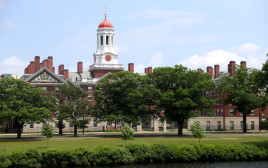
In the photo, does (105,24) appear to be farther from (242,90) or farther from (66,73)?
(242,90)

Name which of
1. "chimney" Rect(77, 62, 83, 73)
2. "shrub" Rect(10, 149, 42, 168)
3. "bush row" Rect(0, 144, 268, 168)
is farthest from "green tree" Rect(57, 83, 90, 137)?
"chimney" Rect(77, 62, 83, 73)

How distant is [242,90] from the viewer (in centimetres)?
7400

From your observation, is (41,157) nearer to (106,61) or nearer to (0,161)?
(0,161)

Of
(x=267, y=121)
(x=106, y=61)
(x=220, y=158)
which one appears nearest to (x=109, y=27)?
(x=106, y=61)

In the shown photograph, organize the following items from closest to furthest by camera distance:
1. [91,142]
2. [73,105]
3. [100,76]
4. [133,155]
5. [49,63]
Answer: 1. [133,155]
2. [91,142]
3. [73,105]
4. [49,63]
5. [100,76]

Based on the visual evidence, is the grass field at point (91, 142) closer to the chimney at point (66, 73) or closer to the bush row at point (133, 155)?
the bush row at point (133, 155)

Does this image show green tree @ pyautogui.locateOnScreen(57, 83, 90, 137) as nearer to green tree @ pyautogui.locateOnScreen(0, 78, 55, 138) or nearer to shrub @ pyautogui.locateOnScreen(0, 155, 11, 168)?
green tree @ pyautogui.locateOnScreen(0, 78, 55, 138)

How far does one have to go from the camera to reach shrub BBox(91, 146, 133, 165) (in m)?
40.2

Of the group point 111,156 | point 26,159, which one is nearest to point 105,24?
point 111,156

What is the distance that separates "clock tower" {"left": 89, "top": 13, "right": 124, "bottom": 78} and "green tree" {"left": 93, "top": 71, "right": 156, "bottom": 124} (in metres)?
31.0

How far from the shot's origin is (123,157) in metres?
40.9

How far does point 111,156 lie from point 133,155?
2.35 m

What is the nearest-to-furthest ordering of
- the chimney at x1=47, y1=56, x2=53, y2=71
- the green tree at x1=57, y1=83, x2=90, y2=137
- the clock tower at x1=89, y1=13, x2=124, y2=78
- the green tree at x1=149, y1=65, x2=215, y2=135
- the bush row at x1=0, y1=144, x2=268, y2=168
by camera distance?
1. the bush row at x1=0, y1=144, x2=268, y2=168
2. the green tree at x1=149, y1=65, x2=215, y2=135
3. the green tree at x1=57, y1=83, x2=90, y2=137
4. the chimney at x1=47, y1=56, x2=53, y2=71
5. the clock tower at x1=89, y1=13, x2=124, y2=78

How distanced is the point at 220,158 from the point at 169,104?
2370 cm
